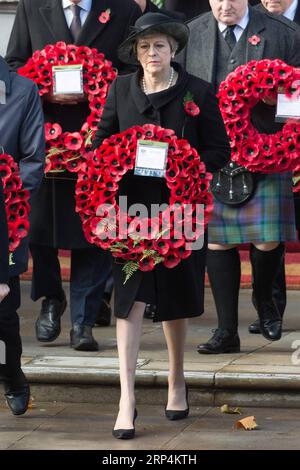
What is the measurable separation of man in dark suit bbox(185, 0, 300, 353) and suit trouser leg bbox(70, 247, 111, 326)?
652 millimetres

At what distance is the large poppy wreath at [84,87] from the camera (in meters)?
9.05

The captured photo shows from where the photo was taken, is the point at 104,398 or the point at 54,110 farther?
the point at 54,110

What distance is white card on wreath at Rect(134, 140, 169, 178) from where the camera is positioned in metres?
7.74

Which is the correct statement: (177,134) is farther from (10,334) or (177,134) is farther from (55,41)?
(55,41)

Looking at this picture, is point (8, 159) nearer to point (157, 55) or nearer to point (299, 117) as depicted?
point (157, 55)

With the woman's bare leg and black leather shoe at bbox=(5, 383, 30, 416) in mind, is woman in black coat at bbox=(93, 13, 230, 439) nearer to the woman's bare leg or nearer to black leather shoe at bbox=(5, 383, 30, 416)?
the woman's bare leg

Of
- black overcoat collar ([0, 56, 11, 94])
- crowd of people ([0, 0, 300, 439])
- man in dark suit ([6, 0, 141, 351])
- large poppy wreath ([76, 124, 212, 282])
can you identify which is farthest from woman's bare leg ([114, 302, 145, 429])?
man in dark suit ([6, 0, 141, 351])

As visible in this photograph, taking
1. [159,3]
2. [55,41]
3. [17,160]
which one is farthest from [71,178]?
[159,3]

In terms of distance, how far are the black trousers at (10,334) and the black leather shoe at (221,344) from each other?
140cm

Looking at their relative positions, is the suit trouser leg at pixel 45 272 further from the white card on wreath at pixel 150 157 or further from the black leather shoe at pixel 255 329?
the white card on wreath at pixel 150 157

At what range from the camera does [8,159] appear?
7.79 metres

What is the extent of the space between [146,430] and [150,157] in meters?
1.28
